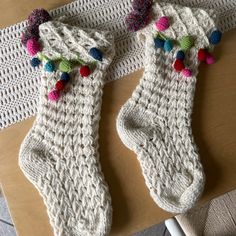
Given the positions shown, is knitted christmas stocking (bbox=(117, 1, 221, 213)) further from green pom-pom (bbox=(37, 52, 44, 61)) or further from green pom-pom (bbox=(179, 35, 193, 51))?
green pom-pom (bbox=(37, 52, 44, 61))

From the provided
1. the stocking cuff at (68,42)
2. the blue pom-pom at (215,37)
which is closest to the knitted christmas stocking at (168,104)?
the blue pom-pom at (215,37)

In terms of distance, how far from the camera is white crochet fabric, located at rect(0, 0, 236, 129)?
94 cm

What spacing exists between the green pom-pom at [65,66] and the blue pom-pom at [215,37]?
14.1 inches

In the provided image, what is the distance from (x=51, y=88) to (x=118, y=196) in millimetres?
299

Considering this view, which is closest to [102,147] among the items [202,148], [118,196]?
[118,196]

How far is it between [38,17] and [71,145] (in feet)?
1.07

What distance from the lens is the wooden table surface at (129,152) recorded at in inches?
34.1

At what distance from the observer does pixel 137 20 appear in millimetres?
977

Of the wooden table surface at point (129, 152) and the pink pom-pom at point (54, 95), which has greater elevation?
the pink pom-pom at point (54, 95)

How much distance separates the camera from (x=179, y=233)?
44.3 inches

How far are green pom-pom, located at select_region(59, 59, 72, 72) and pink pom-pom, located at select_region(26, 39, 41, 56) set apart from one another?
7cm

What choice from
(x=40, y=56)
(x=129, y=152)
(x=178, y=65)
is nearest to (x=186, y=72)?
(x=178, y=65)

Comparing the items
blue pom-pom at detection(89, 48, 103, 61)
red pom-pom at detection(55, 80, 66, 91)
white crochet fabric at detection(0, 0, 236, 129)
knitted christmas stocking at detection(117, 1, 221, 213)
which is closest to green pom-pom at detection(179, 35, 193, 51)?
knitted christmas stocking at detection(117, 1, 221, 213)

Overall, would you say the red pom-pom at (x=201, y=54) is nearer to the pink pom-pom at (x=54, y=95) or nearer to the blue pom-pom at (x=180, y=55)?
the blue pom-pom at (x=180, y=55)
